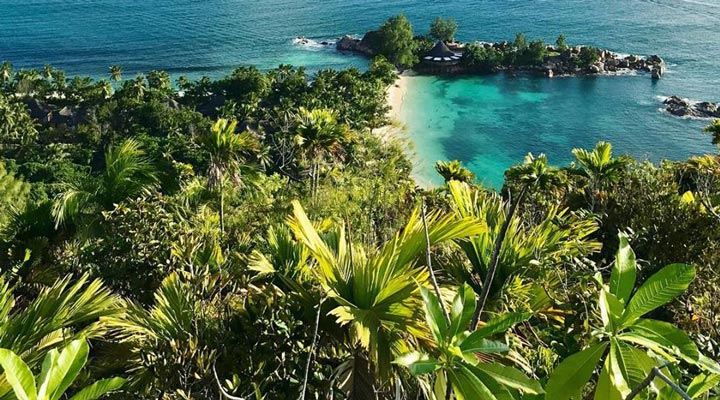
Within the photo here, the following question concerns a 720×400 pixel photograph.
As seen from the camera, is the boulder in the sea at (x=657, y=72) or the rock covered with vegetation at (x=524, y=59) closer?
the boulder in the sea at (x=657, y=72)

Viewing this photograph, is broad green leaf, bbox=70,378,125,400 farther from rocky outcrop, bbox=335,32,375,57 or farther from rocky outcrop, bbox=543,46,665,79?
rocky outcrop, bbox=335,32,375,57

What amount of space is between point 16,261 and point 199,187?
165 inches

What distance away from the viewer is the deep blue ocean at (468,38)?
3669cm

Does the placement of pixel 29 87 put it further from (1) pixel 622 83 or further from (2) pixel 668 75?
(2) pixel 668 75

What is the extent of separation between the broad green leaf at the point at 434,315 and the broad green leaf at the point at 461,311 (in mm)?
45

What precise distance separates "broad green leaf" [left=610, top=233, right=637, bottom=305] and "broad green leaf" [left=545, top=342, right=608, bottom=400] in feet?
0.99

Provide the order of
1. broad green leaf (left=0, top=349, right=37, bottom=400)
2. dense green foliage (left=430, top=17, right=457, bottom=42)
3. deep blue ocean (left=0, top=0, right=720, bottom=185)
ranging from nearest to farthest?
broad green leaf (left=0, top=349, right=37, bottom=400), deep blue ocean (left=0, top=0, right=720, bottom=185), dense green foliage (left=430, top=17, right=457, bottom=42)

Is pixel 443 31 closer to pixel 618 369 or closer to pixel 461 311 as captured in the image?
pixel 461 311

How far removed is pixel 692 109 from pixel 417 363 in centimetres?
4522

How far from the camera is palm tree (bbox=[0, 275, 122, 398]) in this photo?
3426mm

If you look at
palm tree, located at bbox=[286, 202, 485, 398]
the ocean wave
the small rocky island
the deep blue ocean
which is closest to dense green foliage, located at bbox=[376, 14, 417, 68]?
the small rocky island

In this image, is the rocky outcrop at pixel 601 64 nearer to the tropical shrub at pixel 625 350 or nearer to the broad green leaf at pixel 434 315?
the tropical shrub at pixel 625 350

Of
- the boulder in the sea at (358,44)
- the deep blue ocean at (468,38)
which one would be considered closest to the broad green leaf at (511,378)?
the deep blue ocean at (468,38)

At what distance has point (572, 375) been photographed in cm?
217
